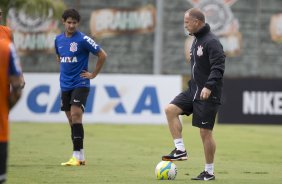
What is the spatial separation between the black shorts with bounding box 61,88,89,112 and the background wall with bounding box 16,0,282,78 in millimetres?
23857

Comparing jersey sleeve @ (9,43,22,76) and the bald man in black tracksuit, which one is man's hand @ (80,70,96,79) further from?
jersey sleeve @ (9,43,22,76)

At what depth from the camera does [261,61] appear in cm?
3884

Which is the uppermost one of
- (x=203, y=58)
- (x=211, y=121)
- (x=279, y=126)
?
(x=203, y=58)

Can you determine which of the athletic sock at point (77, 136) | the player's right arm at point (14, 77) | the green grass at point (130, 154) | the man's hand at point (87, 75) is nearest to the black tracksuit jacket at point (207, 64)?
the green grass at point (130, 154)

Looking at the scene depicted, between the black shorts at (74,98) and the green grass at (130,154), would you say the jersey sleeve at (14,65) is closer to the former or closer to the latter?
the green grass at (130,154)

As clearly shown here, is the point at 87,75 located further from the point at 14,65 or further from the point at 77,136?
the point at 14,65

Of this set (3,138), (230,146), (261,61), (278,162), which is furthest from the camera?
(261,61)

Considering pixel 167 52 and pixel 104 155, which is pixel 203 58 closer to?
pixel 104 155

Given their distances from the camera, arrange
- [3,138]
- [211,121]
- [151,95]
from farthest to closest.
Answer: [151,95], [211,121], [3,138]

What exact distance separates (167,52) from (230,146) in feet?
65.6

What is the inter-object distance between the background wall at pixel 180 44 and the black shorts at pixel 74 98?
78.3 feet

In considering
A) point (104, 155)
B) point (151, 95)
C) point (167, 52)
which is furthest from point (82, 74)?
point (167, 52)

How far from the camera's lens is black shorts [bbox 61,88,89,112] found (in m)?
13.5

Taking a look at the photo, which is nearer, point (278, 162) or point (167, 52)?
point (278, 162)
